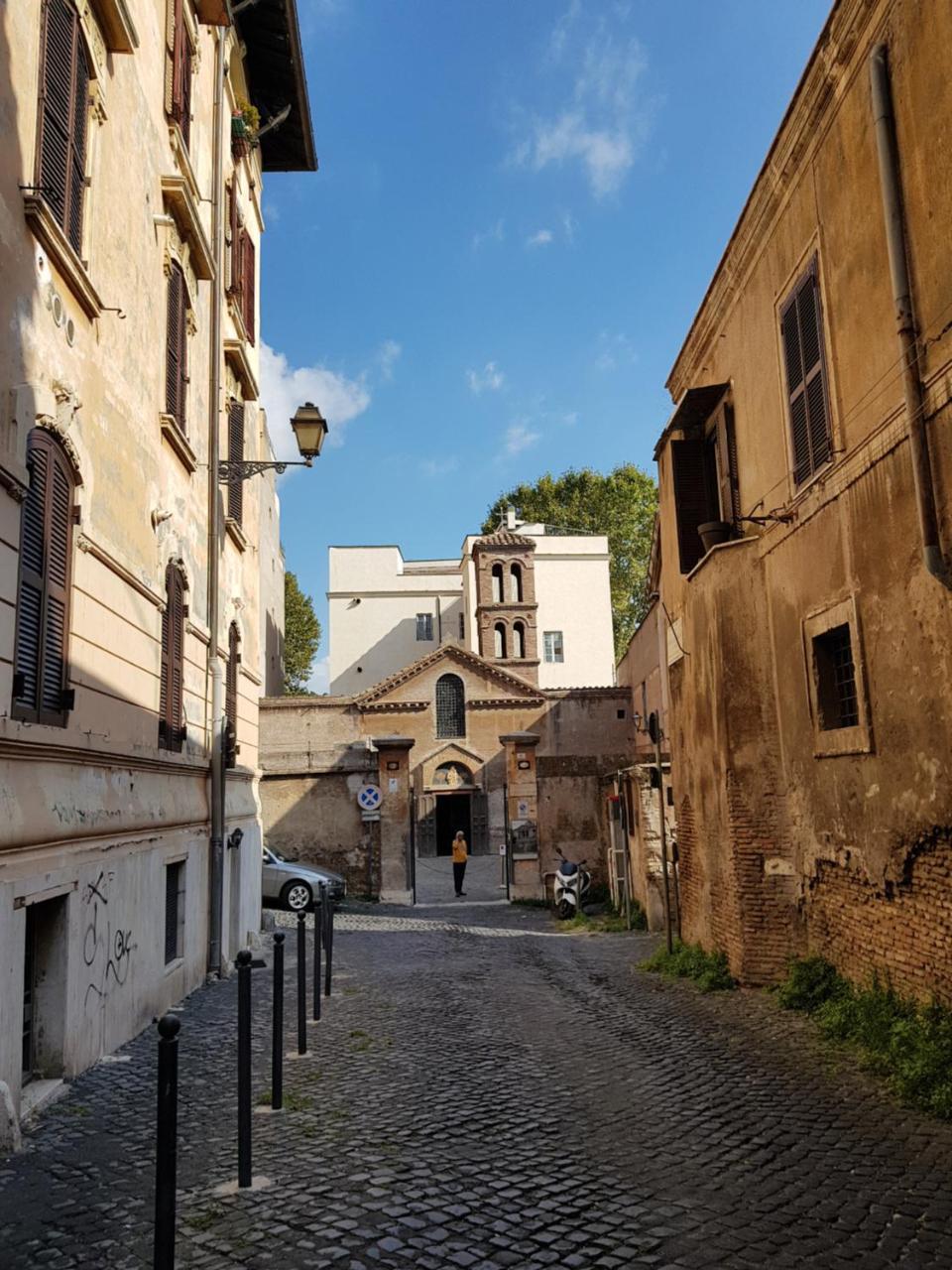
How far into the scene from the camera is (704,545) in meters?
11.6

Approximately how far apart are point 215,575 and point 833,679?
22.7 ft

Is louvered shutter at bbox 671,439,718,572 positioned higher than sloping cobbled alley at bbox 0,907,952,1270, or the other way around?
louvered shutter at bbox 671,439,718,572

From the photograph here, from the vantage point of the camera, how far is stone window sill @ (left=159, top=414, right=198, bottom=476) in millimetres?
9828

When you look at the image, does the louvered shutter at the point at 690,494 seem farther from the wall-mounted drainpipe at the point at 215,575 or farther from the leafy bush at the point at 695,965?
the wall-mounted drainpipe at the point at 215,575

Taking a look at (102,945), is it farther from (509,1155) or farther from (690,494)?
(690,494)

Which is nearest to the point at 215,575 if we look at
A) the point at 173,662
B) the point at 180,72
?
the point at 173,662

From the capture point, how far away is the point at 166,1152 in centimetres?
363

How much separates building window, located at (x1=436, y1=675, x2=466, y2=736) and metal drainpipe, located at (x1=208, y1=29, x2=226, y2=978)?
1206 inches

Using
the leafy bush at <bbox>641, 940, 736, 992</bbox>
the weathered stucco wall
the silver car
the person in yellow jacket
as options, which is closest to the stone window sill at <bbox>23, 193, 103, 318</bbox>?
the weathered stucco wall

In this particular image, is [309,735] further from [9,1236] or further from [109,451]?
[9,1236]

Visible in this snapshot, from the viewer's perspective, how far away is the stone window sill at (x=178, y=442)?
387 inches

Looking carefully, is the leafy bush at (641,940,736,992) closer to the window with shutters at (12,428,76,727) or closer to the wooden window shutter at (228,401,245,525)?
the window with shutters at (12,428,76,727)

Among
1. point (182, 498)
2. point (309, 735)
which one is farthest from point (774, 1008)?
point (309, 735)

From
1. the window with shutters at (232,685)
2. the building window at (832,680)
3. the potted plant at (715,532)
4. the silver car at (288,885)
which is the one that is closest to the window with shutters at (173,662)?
the window with shutters at (232,685)
